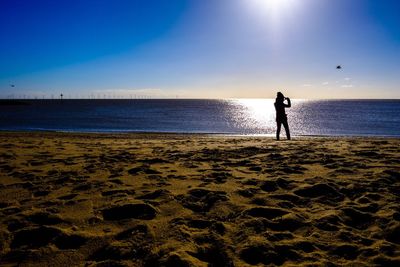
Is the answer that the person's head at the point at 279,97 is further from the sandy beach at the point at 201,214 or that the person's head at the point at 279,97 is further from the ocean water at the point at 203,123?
the ocean water at the point at 203,123

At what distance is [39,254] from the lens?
321 centimetres

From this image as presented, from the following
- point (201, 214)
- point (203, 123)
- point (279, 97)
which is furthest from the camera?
point (203, 123)

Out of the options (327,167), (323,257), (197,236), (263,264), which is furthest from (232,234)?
(327,167)

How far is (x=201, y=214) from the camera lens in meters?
4.29

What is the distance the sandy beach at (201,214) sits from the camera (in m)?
3.19

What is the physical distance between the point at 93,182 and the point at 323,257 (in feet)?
14.6

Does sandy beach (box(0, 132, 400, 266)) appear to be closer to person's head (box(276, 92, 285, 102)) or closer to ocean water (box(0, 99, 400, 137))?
person's head (box(276, 92, 285, 102))

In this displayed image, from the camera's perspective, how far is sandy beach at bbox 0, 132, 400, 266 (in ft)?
10.5

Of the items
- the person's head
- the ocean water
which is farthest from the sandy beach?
the ocean water

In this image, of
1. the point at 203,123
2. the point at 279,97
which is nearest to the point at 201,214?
the point at 279,97

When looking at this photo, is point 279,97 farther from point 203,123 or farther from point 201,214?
point 203,123

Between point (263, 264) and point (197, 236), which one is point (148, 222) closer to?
point (197, 236)

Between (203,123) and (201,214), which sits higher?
(201,214)

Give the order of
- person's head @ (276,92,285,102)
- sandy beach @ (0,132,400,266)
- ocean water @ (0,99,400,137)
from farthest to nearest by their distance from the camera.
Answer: ocean water @ (0,99,400,137), person's head @ (276,92,285,102), sandy beach @ (0,132,400,266)
